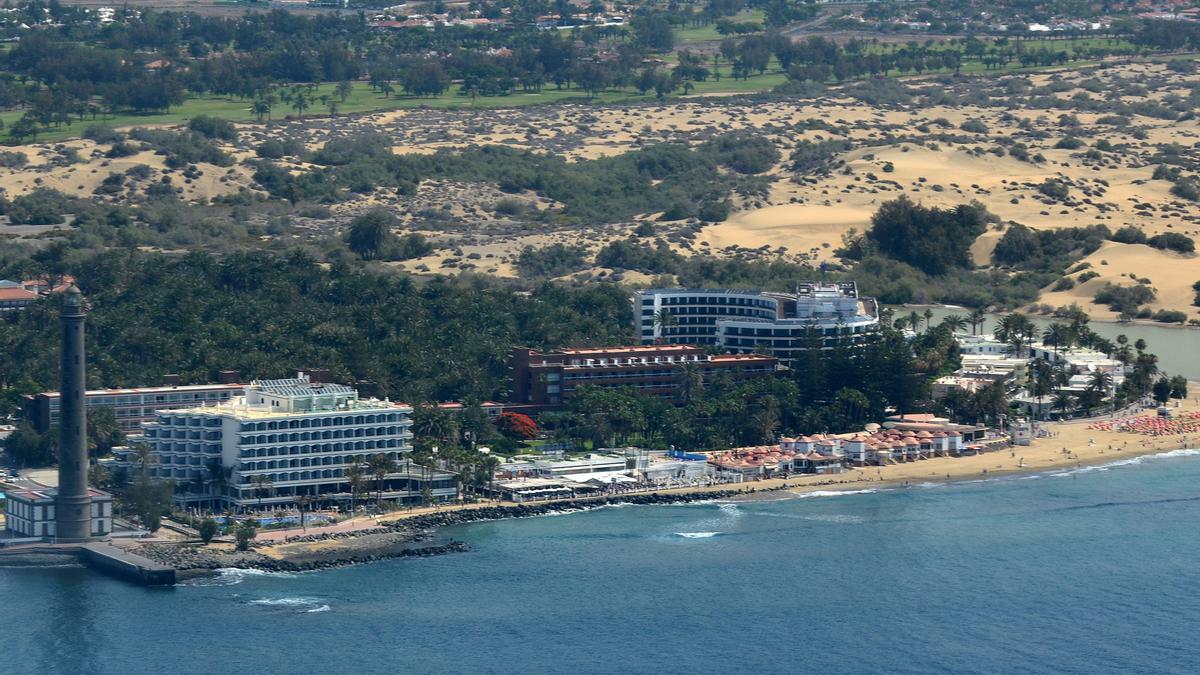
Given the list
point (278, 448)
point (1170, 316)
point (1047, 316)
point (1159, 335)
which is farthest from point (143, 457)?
point (1170, 316)

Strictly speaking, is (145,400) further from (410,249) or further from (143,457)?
(410,249)

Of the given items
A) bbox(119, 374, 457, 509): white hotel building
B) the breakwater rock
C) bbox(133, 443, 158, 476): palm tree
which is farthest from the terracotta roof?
the breakwater rock

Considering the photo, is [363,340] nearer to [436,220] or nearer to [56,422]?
[56,422]

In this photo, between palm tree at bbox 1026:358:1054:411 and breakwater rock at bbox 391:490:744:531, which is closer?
breakwater rock at bbox 391:490:744:531

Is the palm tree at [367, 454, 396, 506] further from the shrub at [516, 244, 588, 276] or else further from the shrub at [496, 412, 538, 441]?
the shrub at [516, 244, 588, 276]

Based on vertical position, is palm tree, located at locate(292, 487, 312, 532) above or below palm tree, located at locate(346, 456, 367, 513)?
below

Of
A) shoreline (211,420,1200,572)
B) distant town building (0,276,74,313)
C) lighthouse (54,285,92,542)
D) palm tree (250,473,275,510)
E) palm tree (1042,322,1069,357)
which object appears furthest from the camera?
distant town building (0,276,74,313)

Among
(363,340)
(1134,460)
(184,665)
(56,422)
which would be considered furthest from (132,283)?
(184,665)
